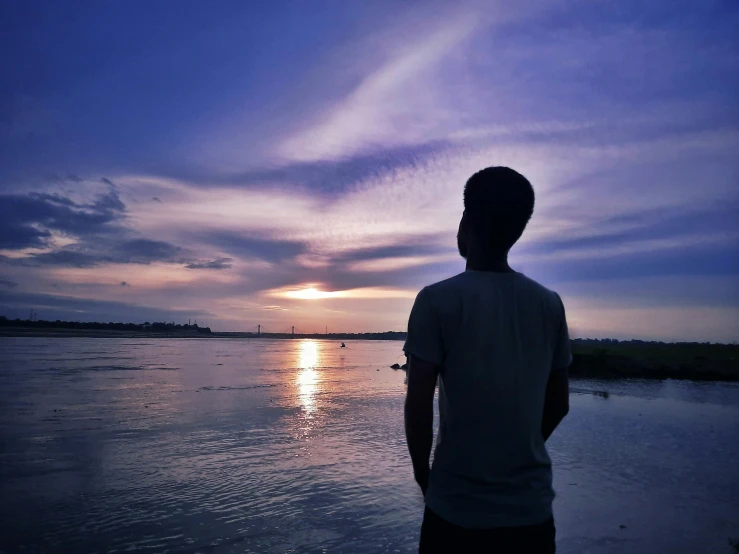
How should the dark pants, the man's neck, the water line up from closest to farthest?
the dark pants → the man's neck → the water

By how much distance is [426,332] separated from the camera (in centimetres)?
219

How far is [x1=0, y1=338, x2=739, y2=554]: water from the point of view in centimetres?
781

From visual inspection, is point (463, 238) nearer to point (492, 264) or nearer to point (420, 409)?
point (492, 264)

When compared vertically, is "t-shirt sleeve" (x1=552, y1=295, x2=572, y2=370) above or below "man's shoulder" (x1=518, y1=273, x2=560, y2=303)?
below

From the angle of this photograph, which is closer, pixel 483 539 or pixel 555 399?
pixel 483 539

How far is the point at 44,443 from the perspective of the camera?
14.0 m

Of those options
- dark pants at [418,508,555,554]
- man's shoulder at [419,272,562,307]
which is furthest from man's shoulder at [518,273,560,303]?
dark pants at [418,508,555,554]

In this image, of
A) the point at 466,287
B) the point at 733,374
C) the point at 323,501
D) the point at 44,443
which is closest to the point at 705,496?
the point at 323,501

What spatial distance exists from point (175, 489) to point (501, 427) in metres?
9.39

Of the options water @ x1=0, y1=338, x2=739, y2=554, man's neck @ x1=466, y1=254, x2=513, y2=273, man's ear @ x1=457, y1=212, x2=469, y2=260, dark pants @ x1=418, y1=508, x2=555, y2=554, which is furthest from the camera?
water @ x1=0, y1=338, x2=739, y2=554

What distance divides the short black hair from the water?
20.8 ft

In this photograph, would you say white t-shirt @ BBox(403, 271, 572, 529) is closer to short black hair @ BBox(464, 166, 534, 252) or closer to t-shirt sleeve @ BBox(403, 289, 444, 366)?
t-shirt sleeve @ BBox(403, 289, 444, 366)

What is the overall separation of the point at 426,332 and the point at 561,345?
28.2 inches

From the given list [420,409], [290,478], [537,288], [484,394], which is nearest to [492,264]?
[537,288]
